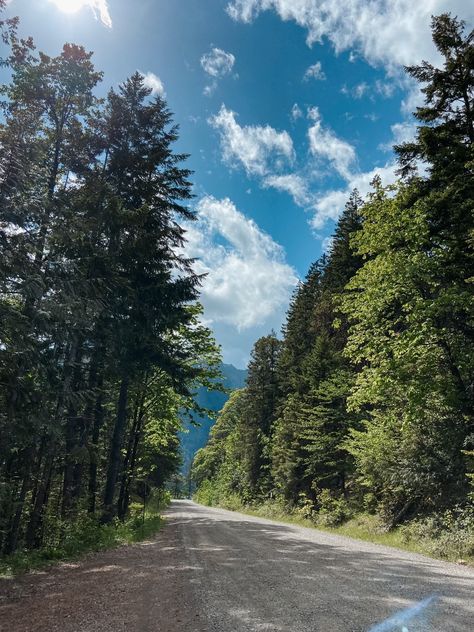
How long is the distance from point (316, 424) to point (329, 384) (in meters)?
2.80

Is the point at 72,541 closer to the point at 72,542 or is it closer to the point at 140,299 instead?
the point at 72,542

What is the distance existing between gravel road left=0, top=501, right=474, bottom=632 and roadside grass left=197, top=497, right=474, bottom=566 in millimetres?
1154

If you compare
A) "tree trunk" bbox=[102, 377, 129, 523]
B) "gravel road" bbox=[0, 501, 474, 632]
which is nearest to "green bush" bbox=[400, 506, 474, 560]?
"gravel road" bbox=[0, 501, 474, 632]

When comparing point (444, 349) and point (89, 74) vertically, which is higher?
point (89, 74)

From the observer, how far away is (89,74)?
14.9 meters

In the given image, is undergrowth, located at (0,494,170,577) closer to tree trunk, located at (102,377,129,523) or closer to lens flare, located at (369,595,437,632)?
tree trunk, located at (102,377,129,523)

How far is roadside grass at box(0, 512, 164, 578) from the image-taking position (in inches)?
389

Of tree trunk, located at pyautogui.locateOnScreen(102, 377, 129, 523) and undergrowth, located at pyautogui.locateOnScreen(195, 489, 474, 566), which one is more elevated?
tree trunk, located at pyautogui.locateOnScreen(102, 377, 129, 523)

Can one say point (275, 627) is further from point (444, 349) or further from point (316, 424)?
point (316, 424)

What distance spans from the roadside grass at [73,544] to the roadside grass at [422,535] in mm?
9661

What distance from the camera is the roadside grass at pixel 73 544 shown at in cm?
988

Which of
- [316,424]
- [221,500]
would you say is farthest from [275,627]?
[221,500]

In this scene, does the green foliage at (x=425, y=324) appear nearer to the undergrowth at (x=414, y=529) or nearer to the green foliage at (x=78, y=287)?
the undergrowth at (x=414, y=529)

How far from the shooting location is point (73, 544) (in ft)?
39.5
